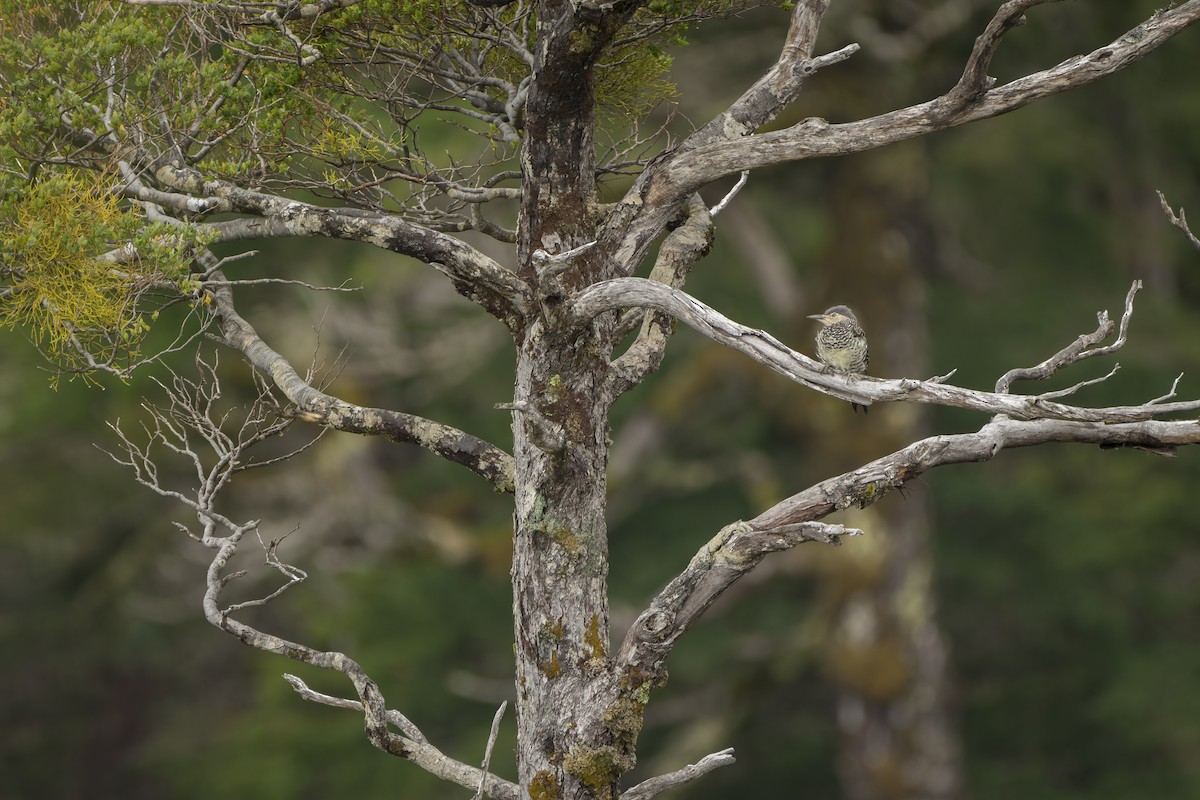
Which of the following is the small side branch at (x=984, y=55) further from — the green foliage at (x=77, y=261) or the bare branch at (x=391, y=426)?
the green foliage at (x=77, y=261)

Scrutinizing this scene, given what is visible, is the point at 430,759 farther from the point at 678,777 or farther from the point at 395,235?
the point at 395,235

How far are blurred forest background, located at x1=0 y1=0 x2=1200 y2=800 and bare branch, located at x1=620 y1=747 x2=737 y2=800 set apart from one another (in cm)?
977

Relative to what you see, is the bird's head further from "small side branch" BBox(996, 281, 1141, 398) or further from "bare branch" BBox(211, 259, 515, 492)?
"bare branch" BBox(211, 259, 515, 492)

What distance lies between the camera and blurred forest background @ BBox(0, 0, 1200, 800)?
17.7 m

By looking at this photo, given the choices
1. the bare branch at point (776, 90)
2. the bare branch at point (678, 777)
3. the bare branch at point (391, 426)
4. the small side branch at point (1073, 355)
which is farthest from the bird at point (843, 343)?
the bare branch at point (678, 777)

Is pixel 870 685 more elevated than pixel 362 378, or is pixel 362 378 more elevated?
pixel 362 378

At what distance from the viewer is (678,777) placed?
708 centimetres

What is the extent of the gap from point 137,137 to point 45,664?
19639 mm

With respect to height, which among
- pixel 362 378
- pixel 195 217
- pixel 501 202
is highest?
pixel 501 202

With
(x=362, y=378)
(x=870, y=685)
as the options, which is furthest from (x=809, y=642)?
(x=362, y=378)

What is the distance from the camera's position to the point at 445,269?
6.82 m

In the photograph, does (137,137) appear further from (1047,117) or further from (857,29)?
(1047,117)

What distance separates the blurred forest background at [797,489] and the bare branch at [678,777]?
32.1 feet

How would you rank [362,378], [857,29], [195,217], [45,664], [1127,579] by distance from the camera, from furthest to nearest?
[45,664] → [1127,579] → [362,378] → [857,29] → [195,217]
